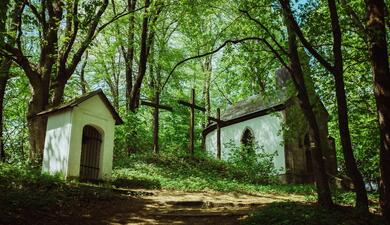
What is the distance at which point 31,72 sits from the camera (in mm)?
14750

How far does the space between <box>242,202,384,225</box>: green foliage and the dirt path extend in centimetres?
63

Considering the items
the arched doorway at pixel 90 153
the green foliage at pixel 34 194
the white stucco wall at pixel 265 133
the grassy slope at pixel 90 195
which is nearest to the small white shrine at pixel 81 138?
the arched doorway at pixel 90 153

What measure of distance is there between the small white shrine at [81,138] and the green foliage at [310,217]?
682 cm

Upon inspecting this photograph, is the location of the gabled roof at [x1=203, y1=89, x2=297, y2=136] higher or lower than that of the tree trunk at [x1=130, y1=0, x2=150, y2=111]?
lower

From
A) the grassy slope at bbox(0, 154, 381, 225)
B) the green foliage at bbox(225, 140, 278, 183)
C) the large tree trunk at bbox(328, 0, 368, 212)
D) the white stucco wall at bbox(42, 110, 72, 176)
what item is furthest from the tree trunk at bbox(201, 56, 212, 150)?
the large tree trunk at bbox(328, 0, 368, 212)

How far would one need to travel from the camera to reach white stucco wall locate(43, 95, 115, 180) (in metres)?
12.3

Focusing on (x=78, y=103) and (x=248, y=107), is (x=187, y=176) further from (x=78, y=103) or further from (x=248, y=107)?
(x=248, y=107)

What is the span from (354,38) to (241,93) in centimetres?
2041

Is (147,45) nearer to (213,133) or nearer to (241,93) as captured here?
(213,133)

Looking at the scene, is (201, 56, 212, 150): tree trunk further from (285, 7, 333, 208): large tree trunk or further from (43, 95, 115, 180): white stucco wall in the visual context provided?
(285, 7, 333, 208): large tree trunk

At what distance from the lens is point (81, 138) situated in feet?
41.6

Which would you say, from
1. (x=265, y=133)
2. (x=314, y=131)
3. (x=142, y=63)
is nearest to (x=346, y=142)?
(x=314, y=131)

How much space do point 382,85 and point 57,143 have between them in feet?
32.5

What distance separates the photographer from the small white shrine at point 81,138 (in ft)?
40.5
